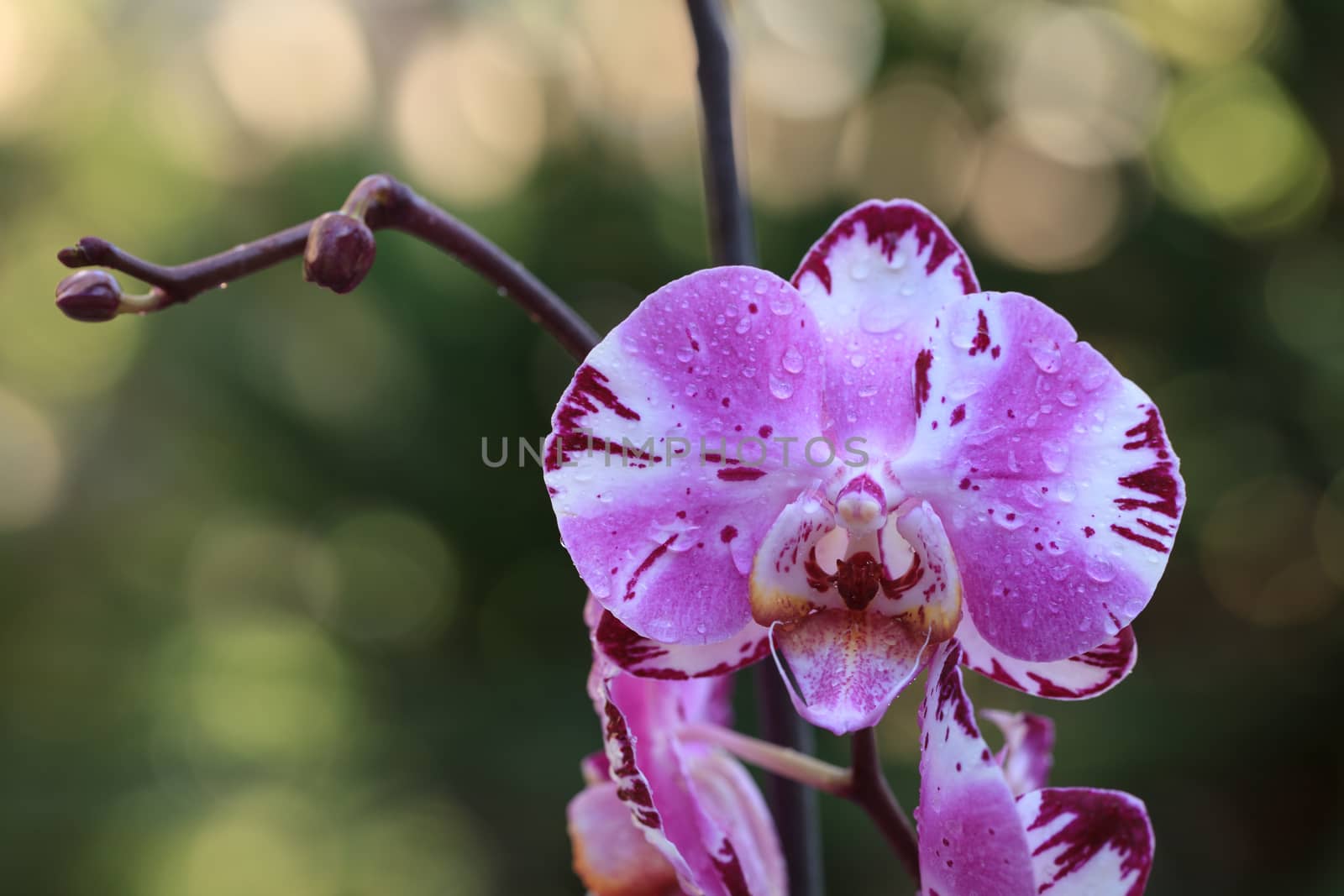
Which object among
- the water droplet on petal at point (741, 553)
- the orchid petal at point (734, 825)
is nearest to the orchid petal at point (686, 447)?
the water droplet on petal at point (741, 553)

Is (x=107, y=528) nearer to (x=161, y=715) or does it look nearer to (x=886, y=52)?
(x=161, y=715)

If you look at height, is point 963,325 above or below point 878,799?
above

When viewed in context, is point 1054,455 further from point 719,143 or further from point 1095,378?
point 719,143

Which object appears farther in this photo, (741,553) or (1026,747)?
(1026,747)

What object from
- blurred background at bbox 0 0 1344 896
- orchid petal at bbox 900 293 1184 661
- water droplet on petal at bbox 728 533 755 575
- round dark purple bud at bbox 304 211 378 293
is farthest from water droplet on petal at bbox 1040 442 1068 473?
blurred background at bbox 0 0 1344 896

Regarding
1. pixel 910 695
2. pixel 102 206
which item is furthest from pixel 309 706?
pixel 102 206

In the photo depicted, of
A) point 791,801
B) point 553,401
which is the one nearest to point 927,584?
point 791,801
